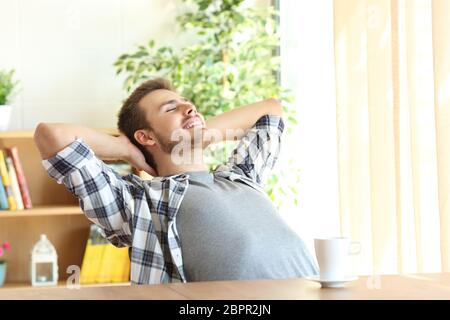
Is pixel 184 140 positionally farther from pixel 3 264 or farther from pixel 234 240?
pixel 3 264

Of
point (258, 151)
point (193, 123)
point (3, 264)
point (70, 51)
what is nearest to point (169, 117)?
point (193, 123)

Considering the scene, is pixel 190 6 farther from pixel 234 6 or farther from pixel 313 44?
pixel 313 44

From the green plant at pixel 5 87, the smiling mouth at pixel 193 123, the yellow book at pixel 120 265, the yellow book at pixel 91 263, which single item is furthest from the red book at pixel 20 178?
the smiling mouth at pixel 193 123

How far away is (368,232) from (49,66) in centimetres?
191

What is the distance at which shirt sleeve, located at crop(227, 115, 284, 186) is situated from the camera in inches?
90.0

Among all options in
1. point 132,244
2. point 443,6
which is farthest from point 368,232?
point 132,244

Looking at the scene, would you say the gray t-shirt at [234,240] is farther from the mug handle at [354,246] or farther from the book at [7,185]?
the book at [7,185]

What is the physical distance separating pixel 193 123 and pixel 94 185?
0.35 m

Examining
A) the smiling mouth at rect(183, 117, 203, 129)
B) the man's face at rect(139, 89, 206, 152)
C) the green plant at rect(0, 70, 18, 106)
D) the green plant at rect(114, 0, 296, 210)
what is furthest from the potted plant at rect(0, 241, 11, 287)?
the smiling mouth at rect(183, 117, 203, 129)

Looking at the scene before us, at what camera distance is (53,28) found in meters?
3.92

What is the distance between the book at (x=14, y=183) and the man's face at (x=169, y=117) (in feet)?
4.91

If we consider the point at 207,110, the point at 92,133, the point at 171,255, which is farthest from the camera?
the point at 207,110

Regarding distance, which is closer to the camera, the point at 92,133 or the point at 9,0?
the point at 92,133

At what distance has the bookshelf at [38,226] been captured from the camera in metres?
3.78
